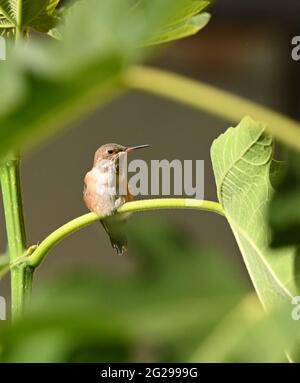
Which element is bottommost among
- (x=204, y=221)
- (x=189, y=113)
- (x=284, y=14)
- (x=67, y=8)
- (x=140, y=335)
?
(x=140, y=335)

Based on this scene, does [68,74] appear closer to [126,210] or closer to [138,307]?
[138,307]

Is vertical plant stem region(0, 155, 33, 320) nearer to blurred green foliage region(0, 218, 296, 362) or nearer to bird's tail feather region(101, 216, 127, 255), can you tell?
bird's tail feather region(101, 216, 127, 255)

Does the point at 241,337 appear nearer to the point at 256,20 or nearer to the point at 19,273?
the point at 19,273

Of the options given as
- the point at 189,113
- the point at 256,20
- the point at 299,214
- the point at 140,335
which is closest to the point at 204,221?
the point at 189,113

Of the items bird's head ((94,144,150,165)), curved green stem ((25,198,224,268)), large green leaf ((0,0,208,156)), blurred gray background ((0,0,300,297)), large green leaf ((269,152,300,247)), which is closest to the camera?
large green leaf ((0,0,208,156))

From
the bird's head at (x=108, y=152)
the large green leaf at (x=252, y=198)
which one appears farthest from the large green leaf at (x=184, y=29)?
the bird's head at (x=108, y=152)

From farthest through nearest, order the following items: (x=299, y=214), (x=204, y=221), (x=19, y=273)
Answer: (x=204, y=221)
(x=19, y=273)
(x=299, y=214)

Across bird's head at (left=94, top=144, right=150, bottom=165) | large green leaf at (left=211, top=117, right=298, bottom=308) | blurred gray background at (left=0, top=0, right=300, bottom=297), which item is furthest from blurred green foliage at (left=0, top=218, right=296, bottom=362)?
blurred gray background at (left=0, top=0, right=300, bottom=297)

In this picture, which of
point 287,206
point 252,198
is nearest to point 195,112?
point 252,198

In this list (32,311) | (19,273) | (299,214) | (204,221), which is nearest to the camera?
(32,311)
